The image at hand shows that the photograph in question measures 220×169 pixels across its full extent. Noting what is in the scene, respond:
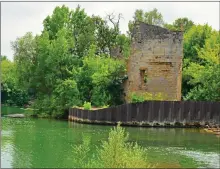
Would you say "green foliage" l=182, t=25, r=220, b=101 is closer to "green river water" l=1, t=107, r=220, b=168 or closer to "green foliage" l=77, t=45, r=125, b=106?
"green foliage" l=77, t=45, r=125, b=106

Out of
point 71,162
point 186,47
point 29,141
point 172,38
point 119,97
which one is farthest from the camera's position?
point 186,47

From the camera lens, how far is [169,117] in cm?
3162

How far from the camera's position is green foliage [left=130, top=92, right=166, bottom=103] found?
3288 cm

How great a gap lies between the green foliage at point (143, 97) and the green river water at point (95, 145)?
132 inches

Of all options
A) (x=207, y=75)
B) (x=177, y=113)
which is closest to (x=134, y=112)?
(x=177, y=113)

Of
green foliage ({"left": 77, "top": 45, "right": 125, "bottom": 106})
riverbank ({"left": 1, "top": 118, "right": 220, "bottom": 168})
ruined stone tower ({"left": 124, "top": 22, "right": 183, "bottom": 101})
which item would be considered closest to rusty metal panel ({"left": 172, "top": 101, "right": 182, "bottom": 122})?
riverbank ({"left": 1, "top": 118, "right": 220, "bottom": 168})

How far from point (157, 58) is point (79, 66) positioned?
848 cm

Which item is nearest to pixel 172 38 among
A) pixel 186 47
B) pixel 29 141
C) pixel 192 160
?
pixel 186 47

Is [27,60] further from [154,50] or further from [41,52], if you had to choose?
[154,50]

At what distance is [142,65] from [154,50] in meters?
1.41

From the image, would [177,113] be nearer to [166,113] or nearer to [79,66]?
[166,113]

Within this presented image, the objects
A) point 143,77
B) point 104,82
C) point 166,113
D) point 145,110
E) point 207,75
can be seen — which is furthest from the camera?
point 104,82

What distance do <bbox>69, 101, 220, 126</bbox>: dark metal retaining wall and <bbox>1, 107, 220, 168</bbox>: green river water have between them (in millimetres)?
1722

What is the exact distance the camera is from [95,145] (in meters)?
20.8
